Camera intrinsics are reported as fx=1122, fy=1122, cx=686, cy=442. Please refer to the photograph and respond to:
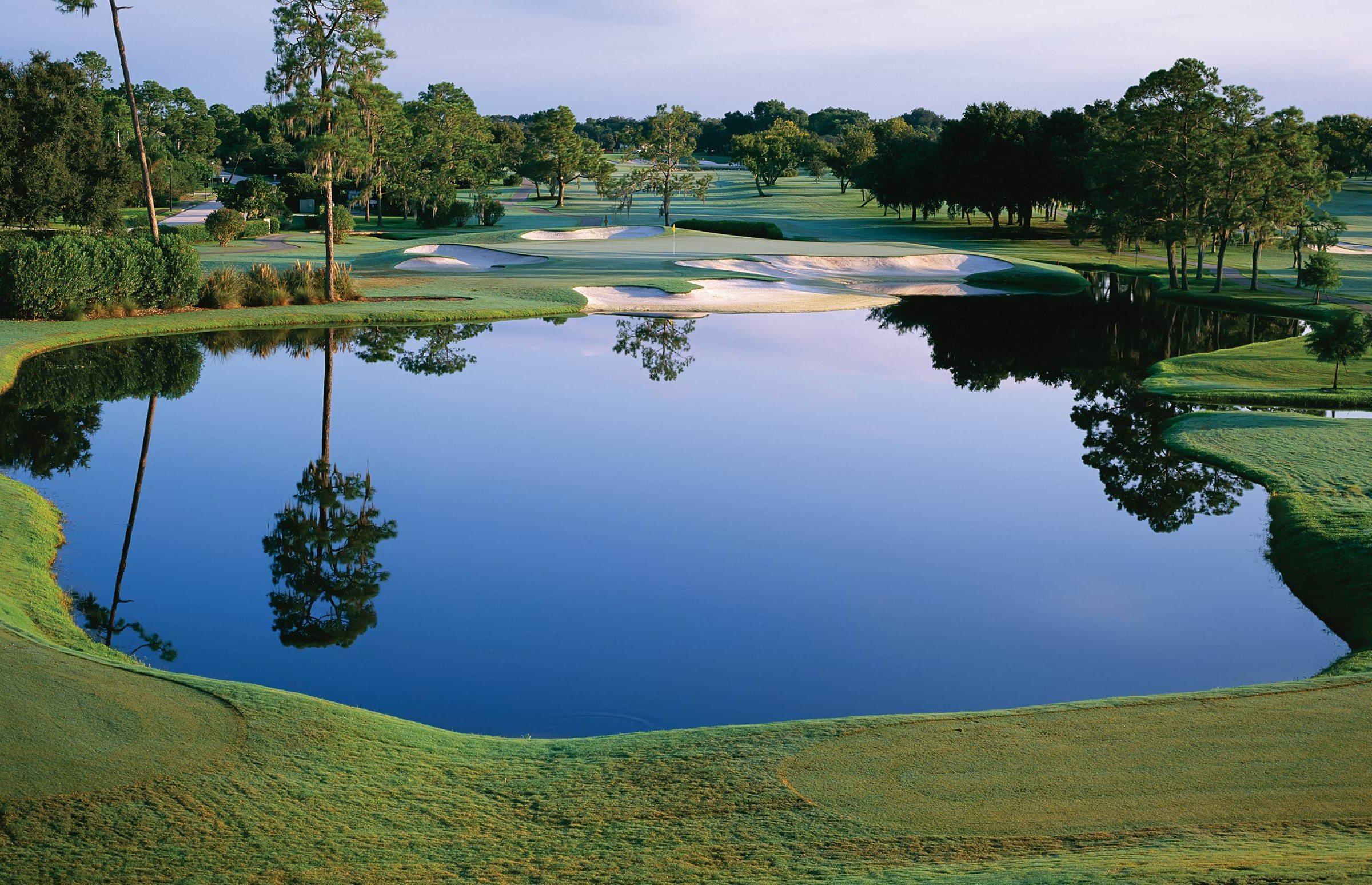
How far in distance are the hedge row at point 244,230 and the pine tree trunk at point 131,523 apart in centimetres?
3178

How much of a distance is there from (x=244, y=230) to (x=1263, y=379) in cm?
4779

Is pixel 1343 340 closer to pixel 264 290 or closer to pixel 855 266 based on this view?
pixel 264 290

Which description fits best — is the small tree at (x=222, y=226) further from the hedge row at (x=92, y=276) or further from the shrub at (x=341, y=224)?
the hedge row at (x=92, y=276)

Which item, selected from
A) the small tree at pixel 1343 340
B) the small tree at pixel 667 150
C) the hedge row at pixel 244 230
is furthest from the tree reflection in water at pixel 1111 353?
the hedge row at pixel 244 230

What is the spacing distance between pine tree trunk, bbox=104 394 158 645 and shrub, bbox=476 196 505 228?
1918 inches

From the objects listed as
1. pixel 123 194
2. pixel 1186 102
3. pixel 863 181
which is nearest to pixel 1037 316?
pixel 1186 102

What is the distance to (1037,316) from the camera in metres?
39.5

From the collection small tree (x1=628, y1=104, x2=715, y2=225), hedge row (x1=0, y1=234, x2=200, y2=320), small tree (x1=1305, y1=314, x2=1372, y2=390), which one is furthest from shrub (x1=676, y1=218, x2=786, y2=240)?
small tree (x1=1305, y1=314, x2=1372, y2=390)

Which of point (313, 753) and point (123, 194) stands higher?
point (123, 194)

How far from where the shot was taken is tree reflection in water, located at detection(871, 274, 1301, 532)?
17547 millimetres

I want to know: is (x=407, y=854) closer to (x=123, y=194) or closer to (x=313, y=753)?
(x=313, y=753)

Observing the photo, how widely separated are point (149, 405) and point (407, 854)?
17208mm

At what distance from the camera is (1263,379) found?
26.6 metres

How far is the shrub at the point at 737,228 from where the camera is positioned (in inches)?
2660
